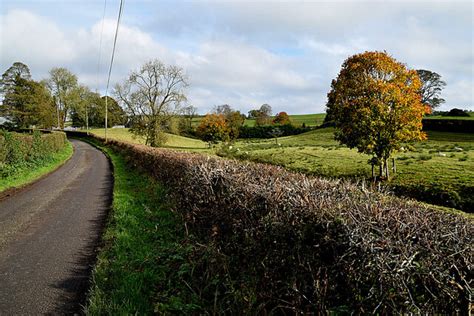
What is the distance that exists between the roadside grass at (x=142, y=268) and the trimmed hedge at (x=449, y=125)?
53.5 meters

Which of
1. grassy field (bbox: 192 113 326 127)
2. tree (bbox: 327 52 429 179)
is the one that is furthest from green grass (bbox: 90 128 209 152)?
tree (bbox: 327 52 429 179)

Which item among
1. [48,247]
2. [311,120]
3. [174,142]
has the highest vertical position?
[311,120]

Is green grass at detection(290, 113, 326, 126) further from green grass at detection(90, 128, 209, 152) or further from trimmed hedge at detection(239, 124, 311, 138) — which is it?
green grass at detection(90, 128, 209, 152)

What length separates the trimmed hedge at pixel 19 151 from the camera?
56.2 feet

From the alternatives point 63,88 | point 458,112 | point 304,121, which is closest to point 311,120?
point 304,121

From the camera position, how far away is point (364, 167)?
2272cm

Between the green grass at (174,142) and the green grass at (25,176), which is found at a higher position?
the green grass at (174,142)

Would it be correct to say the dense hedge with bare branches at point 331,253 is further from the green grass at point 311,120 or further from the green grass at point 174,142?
the green grass at point 311,120

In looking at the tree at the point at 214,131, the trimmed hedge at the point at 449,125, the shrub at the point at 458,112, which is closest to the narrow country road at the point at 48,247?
the tree at the point at 214,131

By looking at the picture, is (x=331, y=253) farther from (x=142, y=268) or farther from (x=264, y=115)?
(x=264, y=115)

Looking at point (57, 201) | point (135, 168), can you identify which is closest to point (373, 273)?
point (57, 201)

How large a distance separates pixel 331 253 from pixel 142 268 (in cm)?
364

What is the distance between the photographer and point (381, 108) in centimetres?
1903

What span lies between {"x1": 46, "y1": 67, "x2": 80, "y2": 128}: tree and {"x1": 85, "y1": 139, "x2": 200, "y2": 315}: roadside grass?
80889 mm
